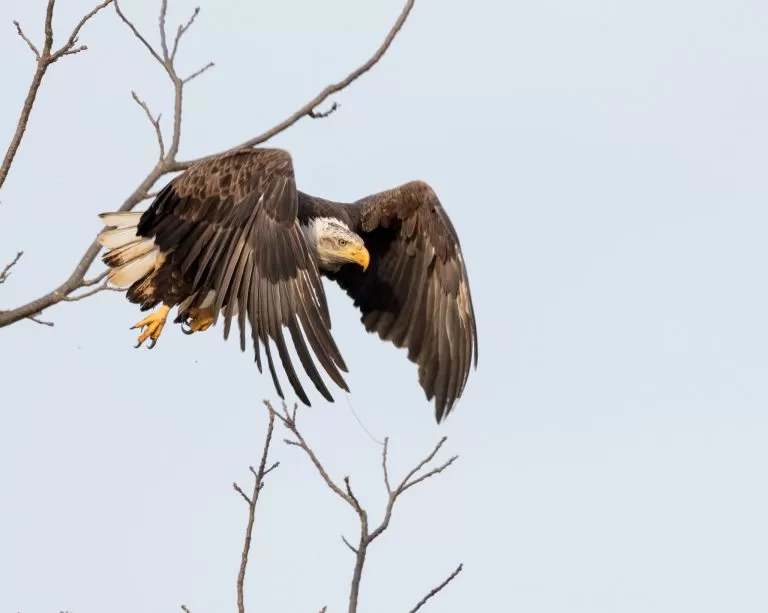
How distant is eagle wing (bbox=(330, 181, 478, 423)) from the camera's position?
25.5ft

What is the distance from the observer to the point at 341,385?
5.17 metres

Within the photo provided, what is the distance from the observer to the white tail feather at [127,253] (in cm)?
661

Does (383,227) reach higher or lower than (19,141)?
higher

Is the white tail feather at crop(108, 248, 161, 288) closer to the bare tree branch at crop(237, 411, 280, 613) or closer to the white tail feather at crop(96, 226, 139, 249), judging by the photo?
the white tail feather at crop(96, 226, 139, 249)

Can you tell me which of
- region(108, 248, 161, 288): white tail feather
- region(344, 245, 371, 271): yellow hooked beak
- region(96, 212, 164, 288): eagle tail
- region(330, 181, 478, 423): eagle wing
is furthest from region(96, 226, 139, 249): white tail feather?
region(330, 181, 478, 423): eagle wing

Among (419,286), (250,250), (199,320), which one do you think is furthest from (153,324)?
(419,286)

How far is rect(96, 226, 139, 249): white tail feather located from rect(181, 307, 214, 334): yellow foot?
542 millimetres

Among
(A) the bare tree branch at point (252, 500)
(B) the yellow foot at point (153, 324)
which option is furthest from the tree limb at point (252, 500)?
(B) the yellow foot at point (153, 324)

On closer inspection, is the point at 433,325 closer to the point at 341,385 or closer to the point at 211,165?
the point at 211,165

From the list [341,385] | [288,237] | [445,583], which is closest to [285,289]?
[288,237]

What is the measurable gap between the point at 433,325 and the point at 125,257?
90.6 inches

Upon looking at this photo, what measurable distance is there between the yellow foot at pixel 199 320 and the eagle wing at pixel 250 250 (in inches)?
2.0

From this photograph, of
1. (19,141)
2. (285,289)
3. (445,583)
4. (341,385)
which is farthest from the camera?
(285,289)

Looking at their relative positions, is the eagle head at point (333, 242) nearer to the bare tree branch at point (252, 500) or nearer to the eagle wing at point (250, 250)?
the eagle wing at point (250, 250)
